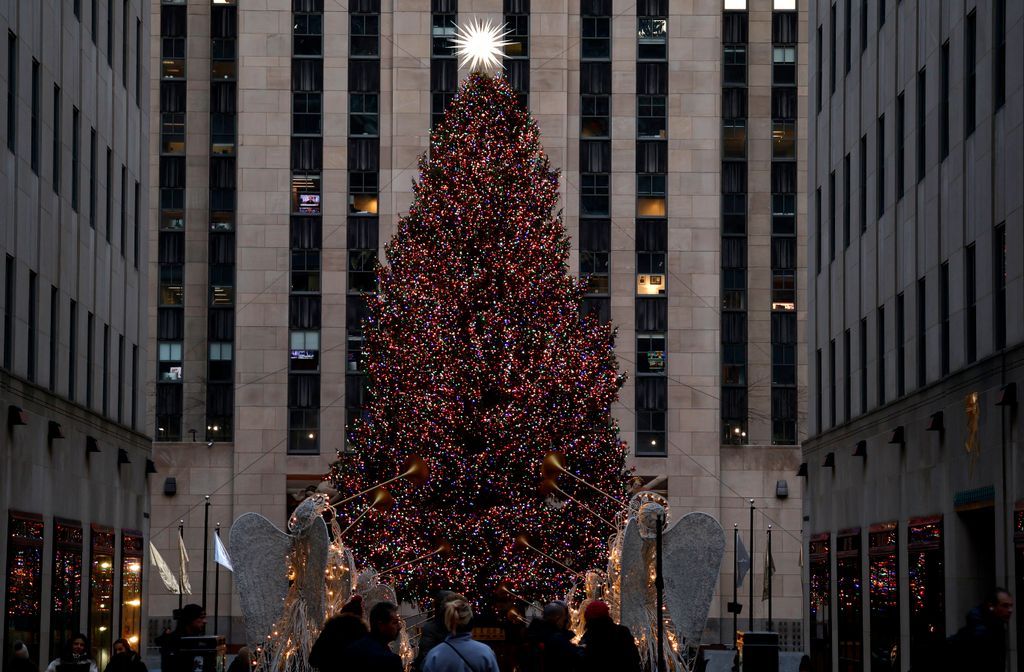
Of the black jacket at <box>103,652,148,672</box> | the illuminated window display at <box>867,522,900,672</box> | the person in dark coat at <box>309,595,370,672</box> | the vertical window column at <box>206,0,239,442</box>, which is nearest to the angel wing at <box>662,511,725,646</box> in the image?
the black jacket at <box>103,652,148,672</box>

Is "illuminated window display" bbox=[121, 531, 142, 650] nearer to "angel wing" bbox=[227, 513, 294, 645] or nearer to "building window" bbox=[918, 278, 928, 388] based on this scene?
"building window" bbox=[918, 278, 928, 388]

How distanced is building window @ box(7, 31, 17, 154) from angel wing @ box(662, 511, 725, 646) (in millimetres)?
15951

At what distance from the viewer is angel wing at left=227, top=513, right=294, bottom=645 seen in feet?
76.0

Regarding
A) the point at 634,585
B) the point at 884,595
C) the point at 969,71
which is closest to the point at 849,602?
the point at 884,595

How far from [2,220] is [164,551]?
43.4m

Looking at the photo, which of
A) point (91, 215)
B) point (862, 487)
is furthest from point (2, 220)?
point (862, 487)

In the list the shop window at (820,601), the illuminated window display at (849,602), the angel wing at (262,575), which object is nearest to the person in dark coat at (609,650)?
the angel wing at (262,575)

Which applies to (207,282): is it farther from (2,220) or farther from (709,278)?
(2,220)

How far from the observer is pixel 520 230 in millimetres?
51594

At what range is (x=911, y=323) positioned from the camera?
126 feet

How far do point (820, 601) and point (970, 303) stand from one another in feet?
55.4

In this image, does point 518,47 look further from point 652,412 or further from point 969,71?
point 969,71

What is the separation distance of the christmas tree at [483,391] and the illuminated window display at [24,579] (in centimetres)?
1354

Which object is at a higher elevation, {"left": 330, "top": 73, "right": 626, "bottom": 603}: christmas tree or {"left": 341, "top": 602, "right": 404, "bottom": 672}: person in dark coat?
{"left": 330, "top": 73, "right": 626, "bottom": 603}: christmas tree
